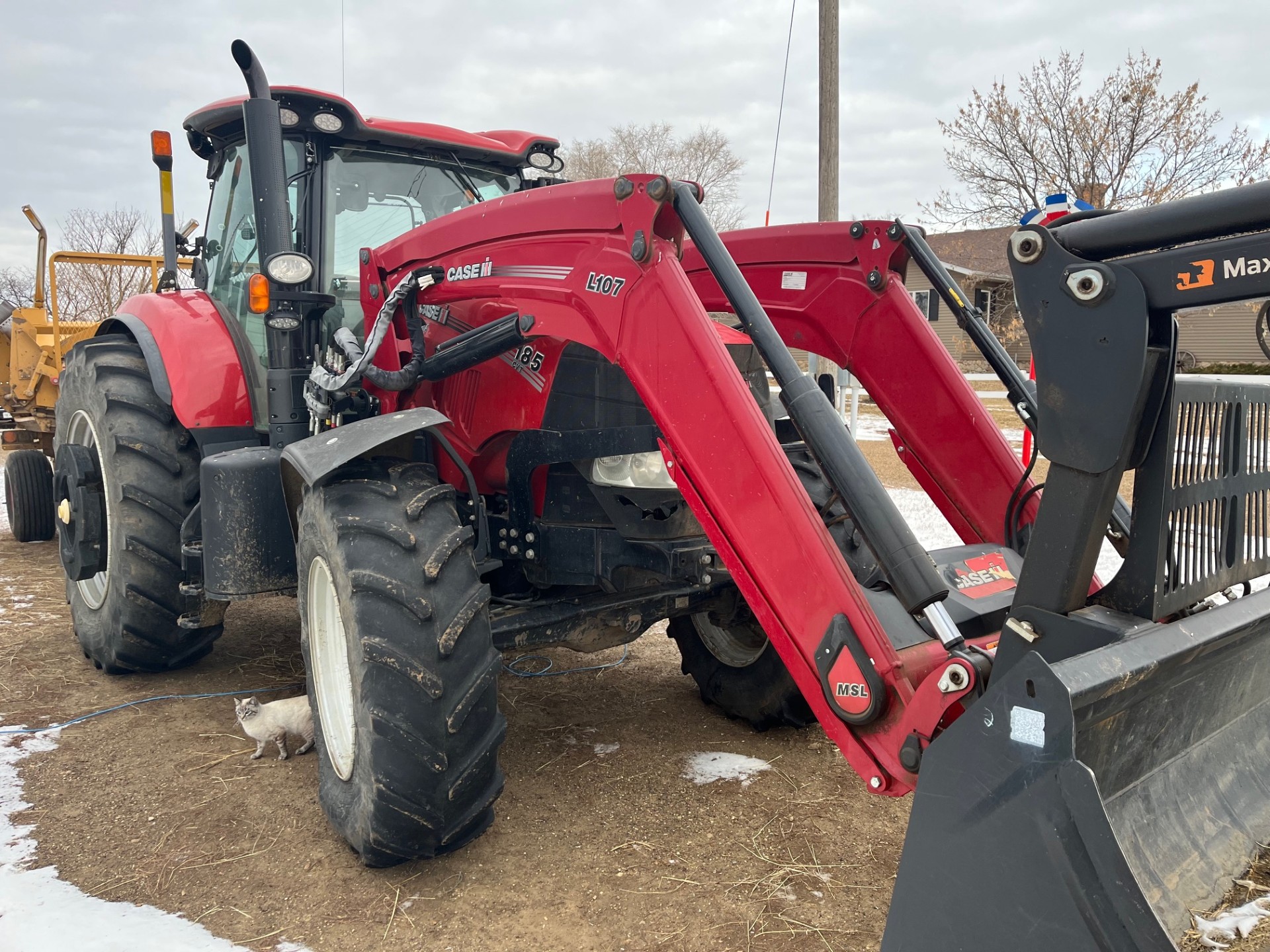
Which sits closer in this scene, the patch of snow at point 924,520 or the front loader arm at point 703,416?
the front loader arm at point 703,416

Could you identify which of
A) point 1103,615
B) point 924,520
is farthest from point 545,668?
point 924,520

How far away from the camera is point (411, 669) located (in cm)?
270

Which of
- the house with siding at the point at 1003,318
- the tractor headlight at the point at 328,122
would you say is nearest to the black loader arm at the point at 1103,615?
the tractor headlight at the point at 328,122

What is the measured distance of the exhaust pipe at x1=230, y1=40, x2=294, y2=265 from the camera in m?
3.46

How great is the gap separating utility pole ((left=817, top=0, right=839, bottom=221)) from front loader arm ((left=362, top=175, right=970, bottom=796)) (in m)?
5.88

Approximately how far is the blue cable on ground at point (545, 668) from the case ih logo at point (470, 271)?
2.09 metres

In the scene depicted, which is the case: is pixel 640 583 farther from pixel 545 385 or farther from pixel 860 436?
pixel 860 436

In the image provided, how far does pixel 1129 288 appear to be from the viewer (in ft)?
5.91

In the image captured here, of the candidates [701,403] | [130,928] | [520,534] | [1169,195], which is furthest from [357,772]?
[1169,195]

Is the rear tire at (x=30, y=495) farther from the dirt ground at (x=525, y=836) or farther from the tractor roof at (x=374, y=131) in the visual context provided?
the tractor roof at (x=374, y=131)

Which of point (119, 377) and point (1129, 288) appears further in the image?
point (119, 377)

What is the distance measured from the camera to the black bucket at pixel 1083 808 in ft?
5.56

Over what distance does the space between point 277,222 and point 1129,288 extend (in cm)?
296

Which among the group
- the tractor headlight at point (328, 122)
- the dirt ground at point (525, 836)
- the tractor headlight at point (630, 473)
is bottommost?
the dirt ground at point (525, 836)
